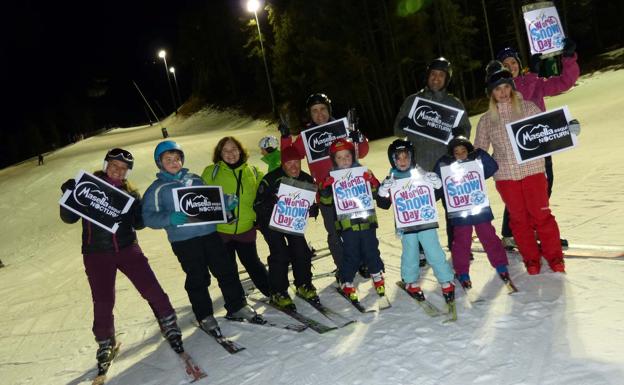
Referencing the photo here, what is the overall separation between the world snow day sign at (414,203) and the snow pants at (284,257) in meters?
1.24

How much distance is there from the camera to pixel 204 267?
206 inches

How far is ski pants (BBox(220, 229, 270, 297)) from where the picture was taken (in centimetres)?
580

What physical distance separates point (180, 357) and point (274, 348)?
3.38ft

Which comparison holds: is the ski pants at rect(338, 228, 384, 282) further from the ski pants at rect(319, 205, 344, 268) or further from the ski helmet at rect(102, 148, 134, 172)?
the ski helmet at rect(102, 148, 134, 172)

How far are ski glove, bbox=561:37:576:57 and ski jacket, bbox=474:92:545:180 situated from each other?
864 millimetres

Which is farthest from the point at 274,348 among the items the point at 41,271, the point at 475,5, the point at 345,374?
the point at 475,5

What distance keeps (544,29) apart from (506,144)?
1695 mm

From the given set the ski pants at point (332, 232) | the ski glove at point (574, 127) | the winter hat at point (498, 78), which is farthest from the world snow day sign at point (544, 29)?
the ski pants at point (332, 232)

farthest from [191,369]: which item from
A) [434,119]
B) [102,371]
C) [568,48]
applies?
[568,48]

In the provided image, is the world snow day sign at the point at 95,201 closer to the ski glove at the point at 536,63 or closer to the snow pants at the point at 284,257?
the snow pants at the point at 284,257

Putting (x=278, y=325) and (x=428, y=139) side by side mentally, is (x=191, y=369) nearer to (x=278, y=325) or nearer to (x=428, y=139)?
(x=278, y=325)

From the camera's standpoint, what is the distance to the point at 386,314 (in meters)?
5.09

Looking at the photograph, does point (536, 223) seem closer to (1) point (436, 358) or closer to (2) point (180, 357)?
(1) point (436, 358)

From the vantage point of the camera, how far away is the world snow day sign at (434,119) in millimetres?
5711
